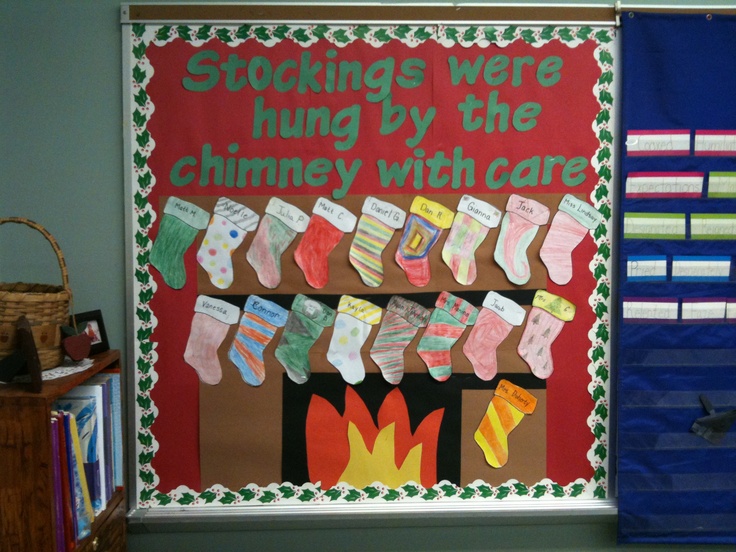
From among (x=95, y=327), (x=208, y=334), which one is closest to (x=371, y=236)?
(x=208, y=334)

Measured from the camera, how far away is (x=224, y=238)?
62.2 inches

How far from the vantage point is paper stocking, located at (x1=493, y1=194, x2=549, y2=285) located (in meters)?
1.61

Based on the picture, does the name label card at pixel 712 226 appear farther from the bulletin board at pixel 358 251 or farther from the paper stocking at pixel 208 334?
the paper stocking at pixel 208 334

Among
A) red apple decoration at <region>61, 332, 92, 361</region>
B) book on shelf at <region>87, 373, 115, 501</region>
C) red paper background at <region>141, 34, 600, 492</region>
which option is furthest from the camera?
red paper background at <region>141, 34, 600, 492</region>

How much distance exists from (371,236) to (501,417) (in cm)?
67

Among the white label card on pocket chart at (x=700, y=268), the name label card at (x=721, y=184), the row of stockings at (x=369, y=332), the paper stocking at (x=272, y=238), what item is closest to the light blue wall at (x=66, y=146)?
the row of stockings at (x=369, y=332)

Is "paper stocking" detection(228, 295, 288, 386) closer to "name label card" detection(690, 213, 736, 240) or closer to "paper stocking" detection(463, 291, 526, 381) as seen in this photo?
"paper stocking" detection(463, 291, 526, 381)

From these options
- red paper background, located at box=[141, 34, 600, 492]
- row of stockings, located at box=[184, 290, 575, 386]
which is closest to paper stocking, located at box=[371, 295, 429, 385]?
row of stockings, located at box=[184, 290, 575, 386]

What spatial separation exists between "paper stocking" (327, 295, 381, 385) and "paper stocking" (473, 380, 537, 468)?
431 mm

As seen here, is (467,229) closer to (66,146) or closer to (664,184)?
(664,184)

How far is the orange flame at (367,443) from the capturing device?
5.27 ft

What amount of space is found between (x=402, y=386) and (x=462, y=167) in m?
0.68

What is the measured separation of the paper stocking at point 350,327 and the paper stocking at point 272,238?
221 millimetres

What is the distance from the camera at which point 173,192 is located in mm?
1575
